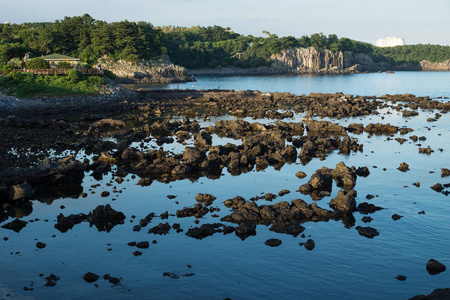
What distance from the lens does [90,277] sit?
67.4ft

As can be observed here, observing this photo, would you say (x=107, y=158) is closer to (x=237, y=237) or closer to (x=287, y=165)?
(x=287, y=165)

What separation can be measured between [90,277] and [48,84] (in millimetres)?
73826

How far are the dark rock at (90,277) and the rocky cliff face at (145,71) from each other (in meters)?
150

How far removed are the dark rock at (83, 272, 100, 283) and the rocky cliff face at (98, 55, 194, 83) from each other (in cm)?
15006

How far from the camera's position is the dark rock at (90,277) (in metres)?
20.5

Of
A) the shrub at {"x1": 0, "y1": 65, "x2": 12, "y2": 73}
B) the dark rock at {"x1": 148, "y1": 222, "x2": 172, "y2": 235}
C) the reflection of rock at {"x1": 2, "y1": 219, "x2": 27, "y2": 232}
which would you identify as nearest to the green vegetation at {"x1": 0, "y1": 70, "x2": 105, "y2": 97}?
the shrub at {"x1": 0, "y1": 65, "x2": 12, "y2": 73}

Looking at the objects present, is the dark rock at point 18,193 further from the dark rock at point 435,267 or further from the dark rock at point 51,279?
the dark rock at point 435,267

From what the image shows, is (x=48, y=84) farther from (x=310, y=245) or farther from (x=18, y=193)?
(x=310, y=245)

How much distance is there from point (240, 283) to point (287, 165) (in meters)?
23.1

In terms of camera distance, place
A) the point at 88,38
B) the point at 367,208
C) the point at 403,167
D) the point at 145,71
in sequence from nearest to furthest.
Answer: the point at 367,208 → the point at 403,167 → the point at 88,38 → the point at 145,71

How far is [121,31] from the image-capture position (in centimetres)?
17238

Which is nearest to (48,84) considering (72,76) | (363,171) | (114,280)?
(72,76)

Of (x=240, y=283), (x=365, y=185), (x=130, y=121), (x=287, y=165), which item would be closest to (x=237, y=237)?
(x=240, y=283)

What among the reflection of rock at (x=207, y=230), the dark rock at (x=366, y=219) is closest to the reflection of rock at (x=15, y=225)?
the reflection of rock at (x=207, y=230)
